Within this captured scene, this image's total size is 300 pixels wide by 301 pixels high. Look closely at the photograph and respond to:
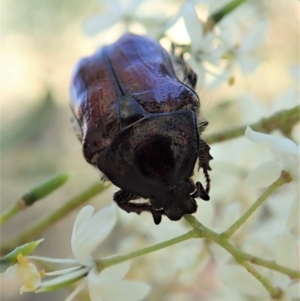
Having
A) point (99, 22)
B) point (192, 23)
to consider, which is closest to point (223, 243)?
point (192, 23)

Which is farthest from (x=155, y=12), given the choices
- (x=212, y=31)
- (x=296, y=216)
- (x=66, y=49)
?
(x=66, y=49)

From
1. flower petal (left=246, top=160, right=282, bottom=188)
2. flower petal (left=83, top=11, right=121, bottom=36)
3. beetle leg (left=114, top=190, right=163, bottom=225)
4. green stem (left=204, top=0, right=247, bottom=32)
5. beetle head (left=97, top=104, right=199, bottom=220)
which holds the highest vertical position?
flower petal (left=83, top=11, right=121, bottom=36)

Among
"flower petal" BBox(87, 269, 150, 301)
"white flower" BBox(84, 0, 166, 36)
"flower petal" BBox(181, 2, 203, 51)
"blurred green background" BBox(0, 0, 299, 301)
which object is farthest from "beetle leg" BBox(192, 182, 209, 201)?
"blurred green background" BBox(0, 0, 299, 301)

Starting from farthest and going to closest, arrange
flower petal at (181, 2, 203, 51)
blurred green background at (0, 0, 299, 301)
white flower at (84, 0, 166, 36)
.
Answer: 1. blurred green background at (0, 0, 299, 301)
2. white flower at (84, 0, 166, 36)
3. flower petal at (181, 2, 203, 51)

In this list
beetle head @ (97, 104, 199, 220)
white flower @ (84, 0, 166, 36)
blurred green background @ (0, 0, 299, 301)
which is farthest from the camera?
blurred green background @ (0, 0, 299, 301)

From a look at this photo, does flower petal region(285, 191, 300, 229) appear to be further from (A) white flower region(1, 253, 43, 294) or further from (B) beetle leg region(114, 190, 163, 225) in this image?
(A) white flower region(1, 253, 43, 294)

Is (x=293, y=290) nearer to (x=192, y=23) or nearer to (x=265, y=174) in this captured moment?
(x=265, y=174)

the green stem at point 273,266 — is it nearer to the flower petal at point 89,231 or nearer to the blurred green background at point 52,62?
the flower petal at point 89,231
